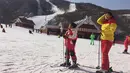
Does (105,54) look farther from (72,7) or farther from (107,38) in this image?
(72,7)

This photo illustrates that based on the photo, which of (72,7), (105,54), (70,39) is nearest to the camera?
(105,54)

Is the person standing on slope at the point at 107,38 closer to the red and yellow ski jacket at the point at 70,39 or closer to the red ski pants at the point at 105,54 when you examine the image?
the red ski pants at the point at 105,54

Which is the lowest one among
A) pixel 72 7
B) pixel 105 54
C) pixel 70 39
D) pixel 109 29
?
pixel 105 54

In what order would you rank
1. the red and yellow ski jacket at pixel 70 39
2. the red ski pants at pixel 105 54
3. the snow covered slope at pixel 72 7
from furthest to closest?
the snow covered slope at pixel 72 7 → the red and yellow ski jacket at pixel 70 39 → the red ski pants at pixel 105 54

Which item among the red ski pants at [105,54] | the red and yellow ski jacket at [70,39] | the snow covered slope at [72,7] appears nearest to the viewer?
the red ski pants at [105,54]

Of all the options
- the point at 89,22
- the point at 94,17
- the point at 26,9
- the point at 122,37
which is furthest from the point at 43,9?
the point at 89,22

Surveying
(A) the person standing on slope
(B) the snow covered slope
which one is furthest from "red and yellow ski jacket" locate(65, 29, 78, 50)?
(B) the snow covered slope

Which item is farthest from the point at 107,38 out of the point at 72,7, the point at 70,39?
the point at 72,7

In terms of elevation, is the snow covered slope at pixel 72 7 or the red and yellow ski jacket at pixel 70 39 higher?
the snow covered slope at pixel 72 7

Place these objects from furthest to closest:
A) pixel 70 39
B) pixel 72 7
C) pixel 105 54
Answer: pixel 72 7
pixel 70 39
pixel 105 54

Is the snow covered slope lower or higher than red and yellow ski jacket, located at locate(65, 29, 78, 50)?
higher

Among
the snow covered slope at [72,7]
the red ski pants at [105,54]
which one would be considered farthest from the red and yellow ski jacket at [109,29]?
the snow covered slope at [72,7]

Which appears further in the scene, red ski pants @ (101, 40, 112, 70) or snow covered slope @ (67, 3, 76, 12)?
snow covered slope @ (67, 3, 76, 12)

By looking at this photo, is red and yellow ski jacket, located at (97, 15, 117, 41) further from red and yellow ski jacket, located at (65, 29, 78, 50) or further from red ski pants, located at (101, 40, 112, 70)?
red and yellow ski jacket, located at (65, 29, 78, 50)
